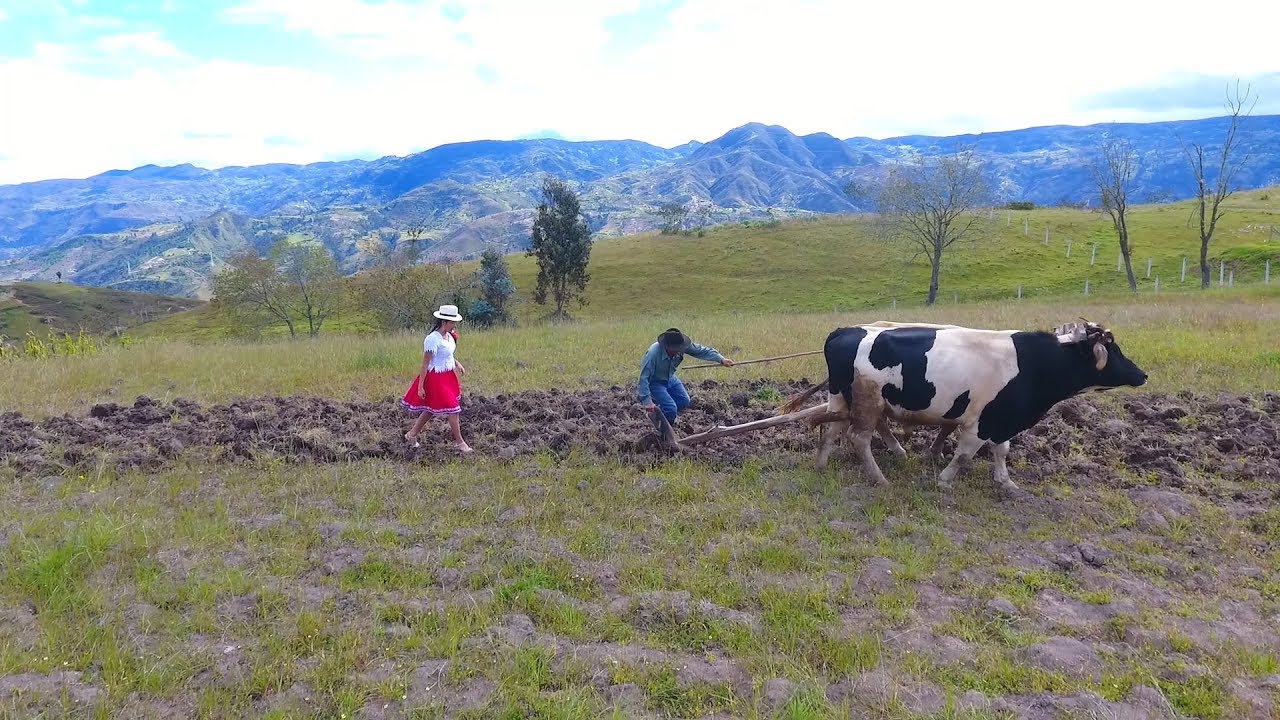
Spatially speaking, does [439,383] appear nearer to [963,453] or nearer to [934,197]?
[963,453]

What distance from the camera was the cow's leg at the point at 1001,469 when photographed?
290 inches

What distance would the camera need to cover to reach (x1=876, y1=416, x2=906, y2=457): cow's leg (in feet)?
27.2

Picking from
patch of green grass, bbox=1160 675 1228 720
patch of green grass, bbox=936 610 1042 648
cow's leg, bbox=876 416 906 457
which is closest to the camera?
patch of green grass, bbox=1160 675 1228 720

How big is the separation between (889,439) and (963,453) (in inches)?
41.3

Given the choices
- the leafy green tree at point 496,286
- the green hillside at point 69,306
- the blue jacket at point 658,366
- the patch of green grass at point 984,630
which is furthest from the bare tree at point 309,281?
the green hillside at point 69,306

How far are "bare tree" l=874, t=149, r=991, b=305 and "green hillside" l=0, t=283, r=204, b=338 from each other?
91.7m

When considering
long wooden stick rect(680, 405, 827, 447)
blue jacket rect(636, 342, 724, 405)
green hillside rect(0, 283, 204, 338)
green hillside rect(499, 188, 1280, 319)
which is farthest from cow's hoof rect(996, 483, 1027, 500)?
green hillside rect(0, 283, 204, 338)

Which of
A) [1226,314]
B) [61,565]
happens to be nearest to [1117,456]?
[61,565]

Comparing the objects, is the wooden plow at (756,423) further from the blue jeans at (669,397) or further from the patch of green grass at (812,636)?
the patch of green grass at (812,636)

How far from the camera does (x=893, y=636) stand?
15.7 feet

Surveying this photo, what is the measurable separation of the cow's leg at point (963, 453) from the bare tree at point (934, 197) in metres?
30.7

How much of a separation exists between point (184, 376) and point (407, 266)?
30.0 metres

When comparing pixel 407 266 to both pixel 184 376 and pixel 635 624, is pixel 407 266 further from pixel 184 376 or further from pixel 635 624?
pixel 635 624

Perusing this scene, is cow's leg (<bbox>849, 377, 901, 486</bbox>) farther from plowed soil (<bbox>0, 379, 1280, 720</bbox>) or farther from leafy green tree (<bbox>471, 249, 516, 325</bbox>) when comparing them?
leafy green tree (<bbox>471, 249, 516, 325</bbox>)
